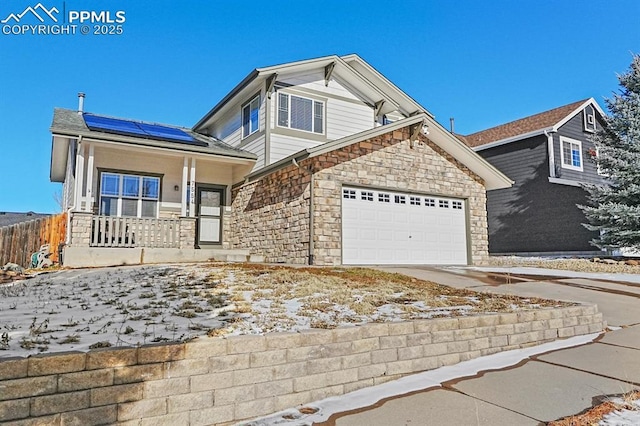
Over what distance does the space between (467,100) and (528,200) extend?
619 centimetres

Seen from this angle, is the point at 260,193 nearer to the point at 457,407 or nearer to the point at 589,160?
the point at 457,407

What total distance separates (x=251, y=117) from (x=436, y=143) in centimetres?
604

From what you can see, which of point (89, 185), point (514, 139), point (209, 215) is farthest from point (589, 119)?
point (89, 185)

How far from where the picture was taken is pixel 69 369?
8.32 feet

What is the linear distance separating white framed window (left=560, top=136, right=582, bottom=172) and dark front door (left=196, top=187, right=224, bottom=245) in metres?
15.7

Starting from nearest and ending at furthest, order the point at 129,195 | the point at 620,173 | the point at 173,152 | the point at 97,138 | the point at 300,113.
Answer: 1. the point at 97,138
2. the point at 173,152
3. the point at 129,195
4. the point at 300,113
5. the point at 620,173

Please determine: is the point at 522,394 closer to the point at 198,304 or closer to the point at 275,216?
the point at 198,304

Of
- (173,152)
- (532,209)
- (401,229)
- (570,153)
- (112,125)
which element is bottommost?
(401,229)

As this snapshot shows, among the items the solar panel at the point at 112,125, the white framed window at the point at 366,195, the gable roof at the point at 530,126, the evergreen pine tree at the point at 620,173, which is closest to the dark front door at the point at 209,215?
the solar panel at the point at 112,125

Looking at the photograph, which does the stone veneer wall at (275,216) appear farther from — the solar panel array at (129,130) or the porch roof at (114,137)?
the solar panel array at (129,130)

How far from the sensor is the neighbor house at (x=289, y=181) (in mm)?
10484

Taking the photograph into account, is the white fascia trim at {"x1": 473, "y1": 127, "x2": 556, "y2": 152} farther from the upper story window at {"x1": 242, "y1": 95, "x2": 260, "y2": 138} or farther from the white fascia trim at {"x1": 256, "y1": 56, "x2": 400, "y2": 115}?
the upper story window at {"x1": 242, "y1": 95, "x2": 260, "y2": 138}

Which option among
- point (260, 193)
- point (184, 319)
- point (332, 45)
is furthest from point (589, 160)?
point (184, 319)

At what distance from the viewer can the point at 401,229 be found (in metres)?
11.8
